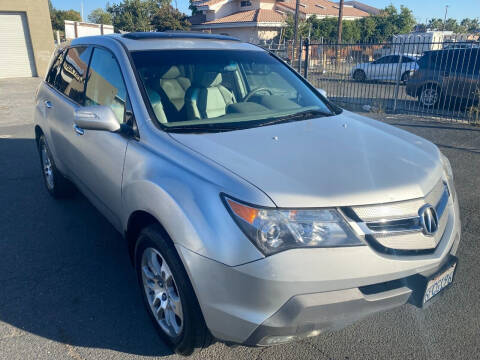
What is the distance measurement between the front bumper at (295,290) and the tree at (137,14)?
45611 millimetres

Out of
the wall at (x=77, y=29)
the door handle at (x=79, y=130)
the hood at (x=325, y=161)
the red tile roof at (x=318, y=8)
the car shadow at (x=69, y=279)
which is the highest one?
the red tile roof at (x=318, y=8)

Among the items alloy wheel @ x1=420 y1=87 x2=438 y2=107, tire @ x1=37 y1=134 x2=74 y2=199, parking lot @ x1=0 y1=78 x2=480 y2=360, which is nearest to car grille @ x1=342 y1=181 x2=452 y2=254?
parking lot @ x1=0 y1=78 x2=480 y2=360

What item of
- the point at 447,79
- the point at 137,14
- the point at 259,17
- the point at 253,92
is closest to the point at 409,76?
the point at 447,79

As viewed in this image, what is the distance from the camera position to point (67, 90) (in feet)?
13.3

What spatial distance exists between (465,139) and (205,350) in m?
7.09

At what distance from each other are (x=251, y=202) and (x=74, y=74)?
113 inches

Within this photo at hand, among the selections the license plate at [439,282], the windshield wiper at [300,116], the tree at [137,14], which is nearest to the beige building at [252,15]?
the tree at [137,14]

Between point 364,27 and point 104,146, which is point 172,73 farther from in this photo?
point 364,27

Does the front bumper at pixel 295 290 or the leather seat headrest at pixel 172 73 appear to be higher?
the leather seat headrest at pixel 172 73

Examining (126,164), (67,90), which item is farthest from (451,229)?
(67,90)

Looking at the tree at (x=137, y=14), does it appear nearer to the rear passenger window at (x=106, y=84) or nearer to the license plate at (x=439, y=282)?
the rear passenger window at (x=106, y=84)

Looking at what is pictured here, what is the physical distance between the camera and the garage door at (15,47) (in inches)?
760

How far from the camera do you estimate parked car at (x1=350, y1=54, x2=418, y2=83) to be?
11.3m

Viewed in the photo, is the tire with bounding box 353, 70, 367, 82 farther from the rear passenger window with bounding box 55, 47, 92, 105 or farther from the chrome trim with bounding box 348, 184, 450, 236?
the chrome trim with bounding box 348, 184, 450, 236
